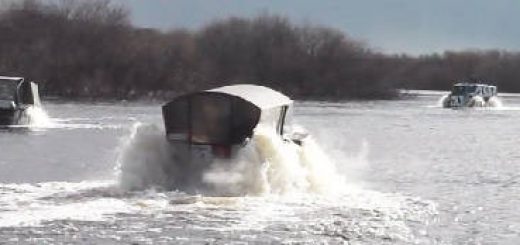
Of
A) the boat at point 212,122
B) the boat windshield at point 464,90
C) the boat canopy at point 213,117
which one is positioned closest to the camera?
the boat at point 212,122

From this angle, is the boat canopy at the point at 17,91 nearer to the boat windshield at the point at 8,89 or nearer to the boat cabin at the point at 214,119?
the boat windshield at the point at 8,89

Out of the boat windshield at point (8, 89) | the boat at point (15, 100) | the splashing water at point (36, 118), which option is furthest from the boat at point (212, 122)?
the splashing water at point (36, 118)

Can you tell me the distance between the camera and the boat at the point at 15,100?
56.2m

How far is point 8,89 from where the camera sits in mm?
57719

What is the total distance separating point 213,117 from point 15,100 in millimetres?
35493

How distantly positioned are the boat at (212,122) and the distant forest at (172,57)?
335ft

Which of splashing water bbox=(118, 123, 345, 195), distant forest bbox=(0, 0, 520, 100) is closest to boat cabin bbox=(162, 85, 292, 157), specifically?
splashing water bbox=(118, 123, 345, 195)

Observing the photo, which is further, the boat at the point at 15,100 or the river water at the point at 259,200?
the boat at the point at 15,100

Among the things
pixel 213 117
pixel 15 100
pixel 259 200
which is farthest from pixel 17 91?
pixel 259 200

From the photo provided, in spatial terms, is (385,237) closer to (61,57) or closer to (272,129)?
(272,129)

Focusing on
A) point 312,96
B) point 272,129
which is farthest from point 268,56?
point 272,129

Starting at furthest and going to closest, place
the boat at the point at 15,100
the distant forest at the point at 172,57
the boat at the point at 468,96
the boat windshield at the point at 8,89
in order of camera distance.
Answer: the distant forest at the point at 172,57
the boat at the point at 468,96
the boat windshield at the point at 8,89
the boat at the point at 15,100

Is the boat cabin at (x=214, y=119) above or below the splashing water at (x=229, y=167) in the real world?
above

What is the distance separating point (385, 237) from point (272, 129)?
8.19 metres
